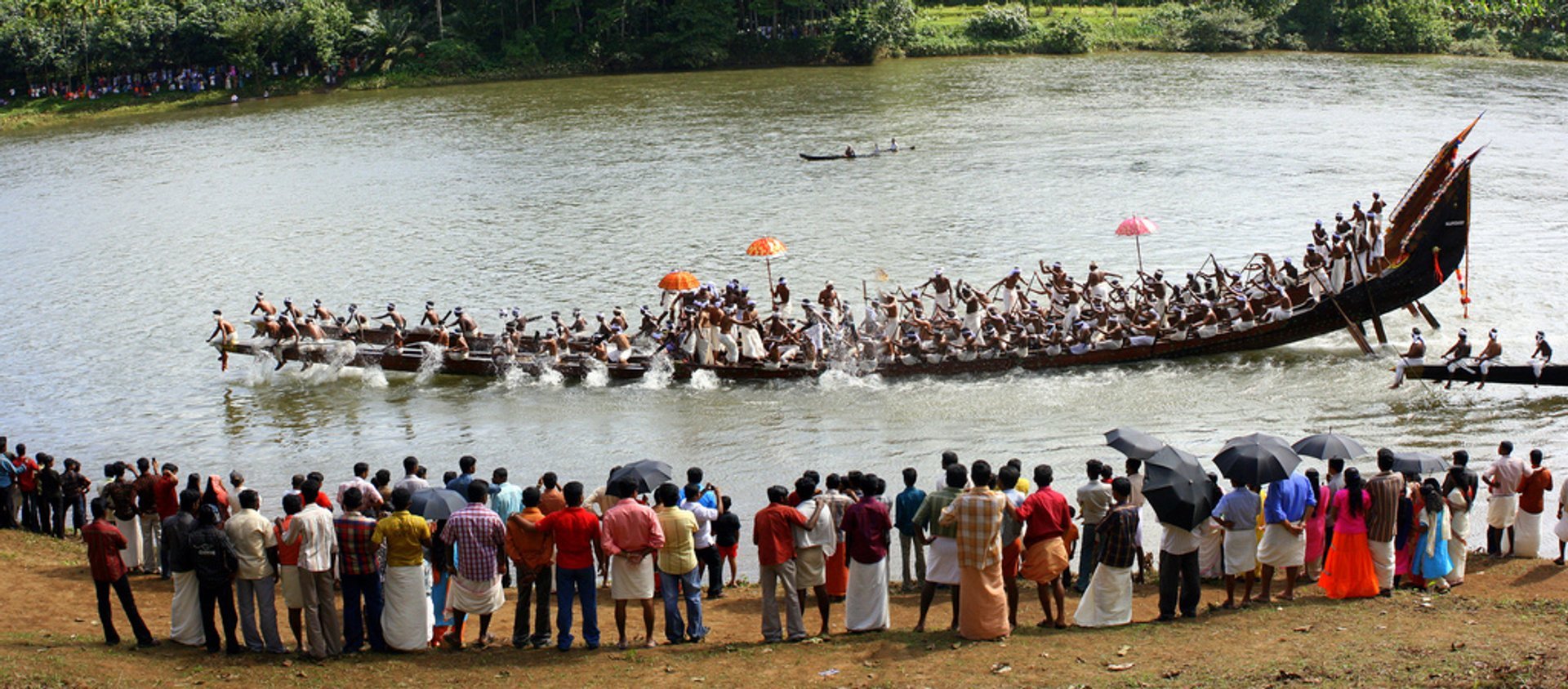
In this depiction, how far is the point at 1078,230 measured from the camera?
3341 centimetres

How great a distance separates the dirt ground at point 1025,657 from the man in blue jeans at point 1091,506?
1.80ft

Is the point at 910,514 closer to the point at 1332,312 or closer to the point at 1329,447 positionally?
the point at 1329,447

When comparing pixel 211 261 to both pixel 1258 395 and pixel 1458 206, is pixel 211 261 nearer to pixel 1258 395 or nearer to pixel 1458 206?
pixel 1258 395

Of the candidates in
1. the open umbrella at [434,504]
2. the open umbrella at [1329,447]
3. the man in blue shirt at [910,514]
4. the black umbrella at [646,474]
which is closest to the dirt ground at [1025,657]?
the man in blue shirt at [910,514]

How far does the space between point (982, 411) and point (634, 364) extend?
582 cm

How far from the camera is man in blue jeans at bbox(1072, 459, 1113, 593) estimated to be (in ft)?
35.3

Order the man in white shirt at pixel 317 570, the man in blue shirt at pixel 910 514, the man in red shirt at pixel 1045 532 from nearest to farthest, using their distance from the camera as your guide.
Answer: the man in white shirt at pixel 317 570 → the man in red shirt at pixel 1045 532 → the man in blue shirt at pixel 910 514

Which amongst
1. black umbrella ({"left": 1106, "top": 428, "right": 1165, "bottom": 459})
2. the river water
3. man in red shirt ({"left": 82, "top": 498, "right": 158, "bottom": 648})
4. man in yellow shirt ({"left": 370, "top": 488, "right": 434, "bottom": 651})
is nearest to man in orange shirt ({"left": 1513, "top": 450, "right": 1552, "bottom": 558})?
black umbrella ({"left": 1106, "top": 428, "right": 1165, "bottom": 459})

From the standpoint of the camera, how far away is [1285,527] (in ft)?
35.1

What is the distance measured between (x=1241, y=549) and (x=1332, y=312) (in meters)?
11.8

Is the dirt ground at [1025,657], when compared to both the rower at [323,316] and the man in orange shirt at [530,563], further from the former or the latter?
the rower at [323,316]

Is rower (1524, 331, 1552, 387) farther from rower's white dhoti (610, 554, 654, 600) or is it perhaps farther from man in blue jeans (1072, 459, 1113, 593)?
rower's white dhoti (610, 554, 654, 600)

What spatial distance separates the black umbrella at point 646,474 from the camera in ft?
35.2

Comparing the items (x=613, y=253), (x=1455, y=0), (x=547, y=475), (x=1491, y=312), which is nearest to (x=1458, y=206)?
(x=1491, y=312)
